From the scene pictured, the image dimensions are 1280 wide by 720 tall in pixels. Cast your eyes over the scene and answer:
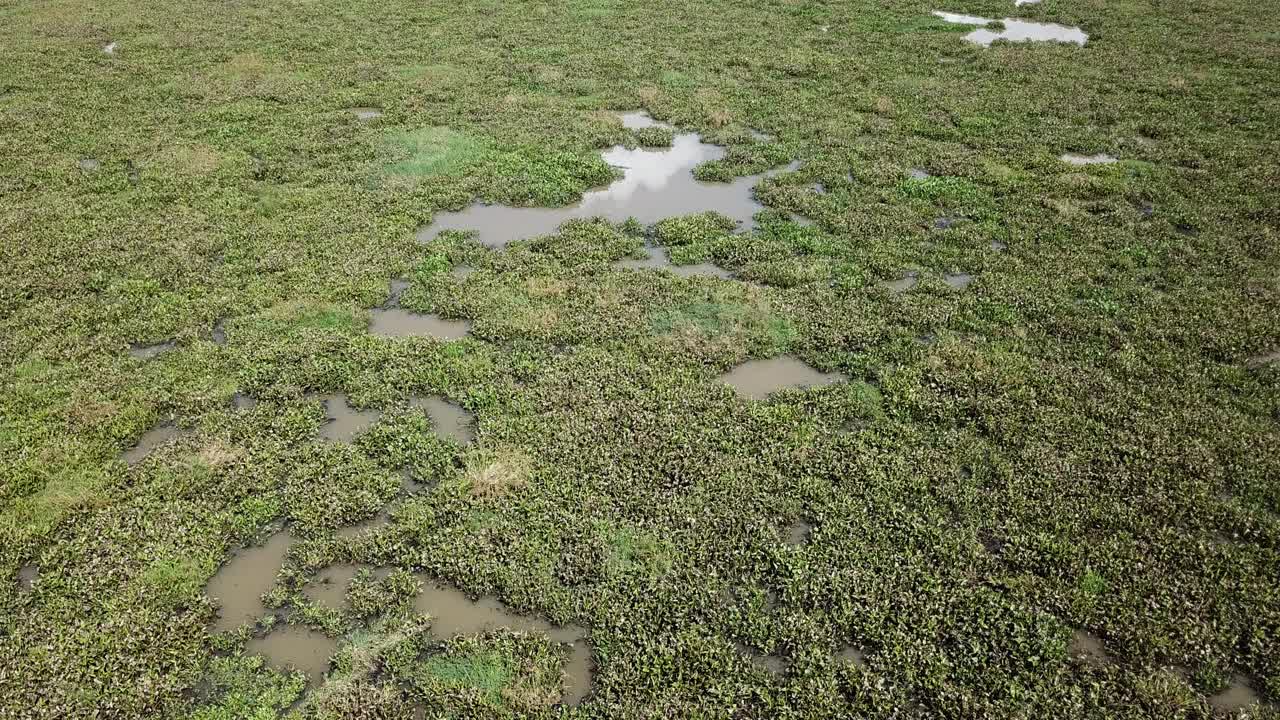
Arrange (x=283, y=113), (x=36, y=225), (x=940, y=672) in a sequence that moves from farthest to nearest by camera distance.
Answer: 1. (x=283, y=113)
2. (x=36, y=225)
3. (x=940, y=672)

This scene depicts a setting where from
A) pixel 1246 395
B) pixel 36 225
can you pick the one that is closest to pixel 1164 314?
pixel 1246 395

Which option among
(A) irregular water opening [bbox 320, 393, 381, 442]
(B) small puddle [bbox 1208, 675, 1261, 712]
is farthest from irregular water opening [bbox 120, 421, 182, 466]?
(B) small puddle [bbox 1208, 675, 1261, 712]

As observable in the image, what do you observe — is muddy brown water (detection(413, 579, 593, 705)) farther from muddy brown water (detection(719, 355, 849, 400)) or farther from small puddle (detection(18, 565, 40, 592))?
muddy brown water (detection(719, 355, 849, 400))

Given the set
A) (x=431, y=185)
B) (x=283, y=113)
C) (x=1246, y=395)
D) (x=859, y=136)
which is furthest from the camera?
(x=283, y=113)

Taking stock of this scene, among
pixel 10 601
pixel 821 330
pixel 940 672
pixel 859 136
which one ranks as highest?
pixel 859 136

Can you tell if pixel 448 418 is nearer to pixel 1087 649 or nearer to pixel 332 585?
pixel 332 585

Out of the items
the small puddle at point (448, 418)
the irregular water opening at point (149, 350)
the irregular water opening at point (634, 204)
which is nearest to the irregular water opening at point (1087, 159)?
the irregular water opening at point (634, 204)

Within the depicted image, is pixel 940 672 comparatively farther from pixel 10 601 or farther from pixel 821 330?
pixel 10 601

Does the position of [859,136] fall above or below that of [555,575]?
above
